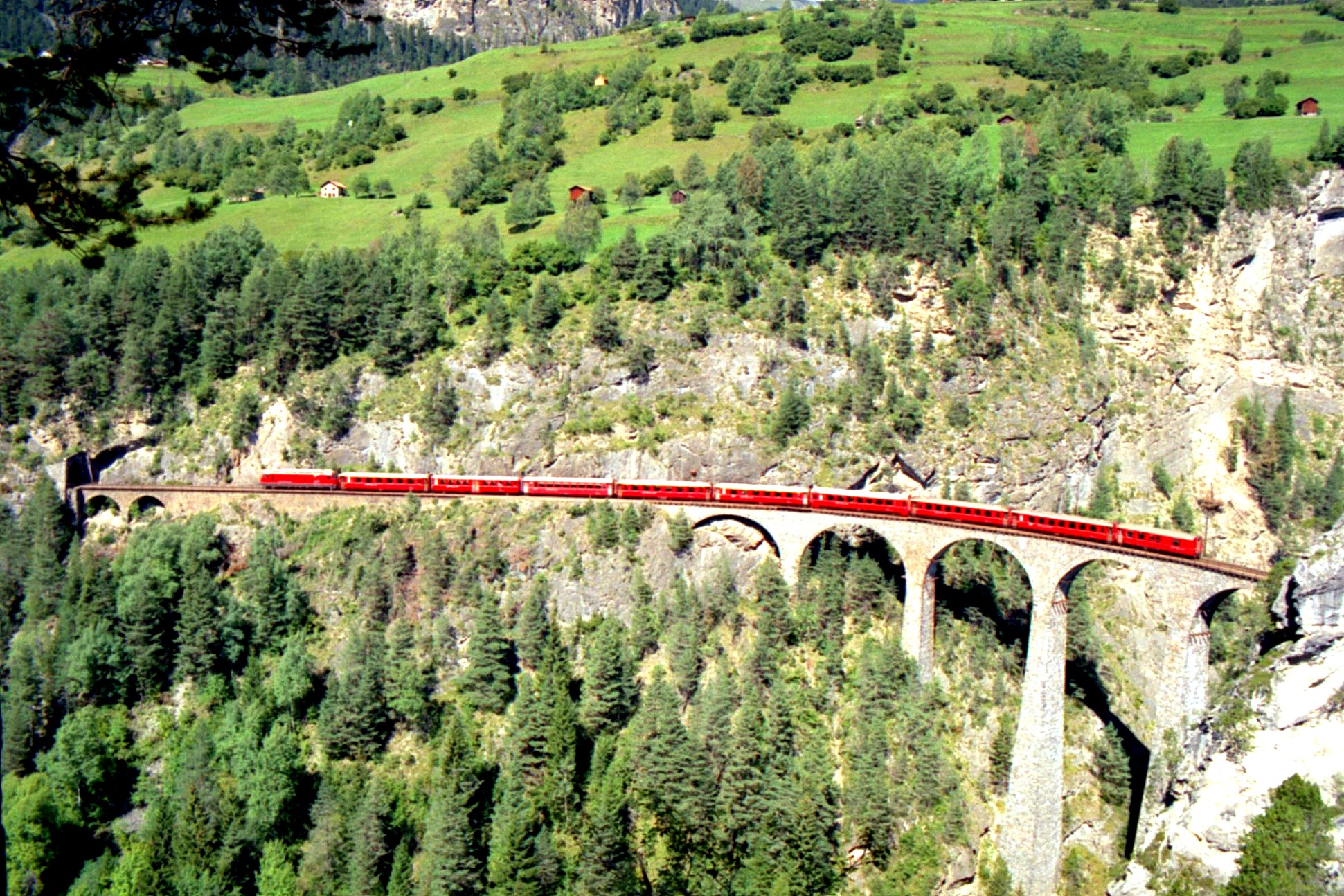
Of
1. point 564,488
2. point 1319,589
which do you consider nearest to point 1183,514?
point 1319,589

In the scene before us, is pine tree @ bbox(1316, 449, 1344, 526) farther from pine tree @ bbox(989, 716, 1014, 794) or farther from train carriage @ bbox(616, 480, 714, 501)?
train carriage @ bbox(616, 480, 714, 501)

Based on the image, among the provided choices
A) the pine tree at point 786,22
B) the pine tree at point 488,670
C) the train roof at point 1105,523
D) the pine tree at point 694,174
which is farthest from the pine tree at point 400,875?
the pine tree at point 786,22

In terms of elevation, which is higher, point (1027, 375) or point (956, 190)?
point (956, 190)

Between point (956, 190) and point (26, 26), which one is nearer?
point (956, 190)

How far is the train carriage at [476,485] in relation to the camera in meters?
71.9

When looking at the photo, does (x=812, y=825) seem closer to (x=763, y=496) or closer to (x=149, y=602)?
(x=763, y=496)

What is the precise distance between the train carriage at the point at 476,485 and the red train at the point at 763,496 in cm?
4

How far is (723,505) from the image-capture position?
68875mm

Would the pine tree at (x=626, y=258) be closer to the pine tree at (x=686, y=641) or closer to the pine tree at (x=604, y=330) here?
the pine tree at (x=604, y=330)

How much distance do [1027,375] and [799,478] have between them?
20047 millimetres

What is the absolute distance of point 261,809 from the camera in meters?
59.8

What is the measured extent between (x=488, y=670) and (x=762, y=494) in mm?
18420

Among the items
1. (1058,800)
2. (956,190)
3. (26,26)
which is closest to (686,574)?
(1058,800)

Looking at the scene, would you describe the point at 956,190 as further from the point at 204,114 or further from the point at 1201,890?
the point at 204,114
